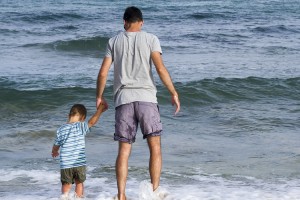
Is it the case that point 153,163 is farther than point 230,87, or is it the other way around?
point 230,87

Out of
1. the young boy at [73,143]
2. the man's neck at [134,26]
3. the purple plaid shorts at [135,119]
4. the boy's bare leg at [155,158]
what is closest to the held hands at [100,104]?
the young boy at [73,143]

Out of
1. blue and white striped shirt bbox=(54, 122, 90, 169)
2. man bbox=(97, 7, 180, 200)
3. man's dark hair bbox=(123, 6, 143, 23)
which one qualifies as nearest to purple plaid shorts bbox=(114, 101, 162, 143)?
man bbox=(97, 7, 180, 200)

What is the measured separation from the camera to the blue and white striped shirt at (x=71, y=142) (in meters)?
5.84

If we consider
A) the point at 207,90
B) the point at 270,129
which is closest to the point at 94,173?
the point at 270,129

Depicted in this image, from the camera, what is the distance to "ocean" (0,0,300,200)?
23.5 feet

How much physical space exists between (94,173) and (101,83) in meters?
1.96

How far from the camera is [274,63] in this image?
17.8m

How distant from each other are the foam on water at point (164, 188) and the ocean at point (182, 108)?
0.01m

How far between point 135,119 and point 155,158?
401 millimetres

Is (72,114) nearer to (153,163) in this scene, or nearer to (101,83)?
(101,83)

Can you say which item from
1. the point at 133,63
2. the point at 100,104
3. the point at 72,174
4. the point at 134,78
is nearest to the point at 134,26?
the point at 133,63

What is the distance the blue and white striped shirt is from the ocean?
2.27ft

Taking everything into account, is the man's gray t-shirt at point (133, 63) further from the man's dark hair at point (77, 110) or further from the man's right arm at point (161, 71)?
the man's dark hair at point (77, 110)

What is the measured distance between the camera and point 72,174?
5.92 metres
